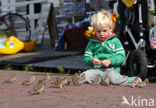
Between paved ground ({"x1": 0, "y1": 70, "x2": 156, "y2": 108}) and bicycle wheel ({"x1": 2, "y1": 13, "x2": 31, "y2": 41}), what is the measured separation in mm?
9830

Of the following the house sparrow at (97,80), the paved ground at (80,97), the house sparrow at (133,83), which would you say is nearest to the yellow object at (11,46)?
the paved ground at (80,97)

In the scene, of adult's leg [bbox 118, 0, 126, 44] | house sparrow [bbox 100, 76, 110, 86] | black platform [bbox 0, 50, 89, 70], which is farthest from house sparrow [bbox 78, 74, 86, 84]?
black platform [bbox 0, 50, 89, 70]

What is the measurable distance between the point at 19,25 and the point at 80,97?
11.9 meters

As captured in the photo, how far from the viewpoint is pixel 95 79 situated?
6.35 meters

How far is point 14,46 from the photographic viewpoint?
13.4 m

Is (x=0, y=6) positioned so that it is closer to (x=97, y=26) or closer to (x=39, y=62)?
(x=39, y=62)

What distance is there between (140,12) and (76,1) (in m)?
7.38

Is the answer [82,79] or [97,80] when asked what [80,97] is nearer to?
[97,80]

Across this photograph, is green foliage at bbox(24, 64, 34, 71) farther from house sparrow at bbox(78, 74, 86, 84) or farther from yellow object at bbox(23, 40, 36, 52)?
house sparrow at bbox(78, 74, 86, 84)

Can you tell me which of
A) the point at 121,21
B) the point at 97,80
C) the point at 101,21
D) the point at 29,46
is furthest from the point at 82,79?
the point at 29,46

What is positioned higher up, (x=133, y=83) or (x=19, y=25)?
(x=19, y=25)

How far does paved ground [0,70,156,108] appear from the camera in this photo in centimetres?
450

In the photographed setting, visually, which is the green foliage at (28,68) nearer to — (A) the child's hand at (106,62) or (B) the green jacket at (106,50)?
(B) the green jacket at (106,50)

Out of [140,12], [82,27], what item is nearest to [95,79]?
[140,12]
